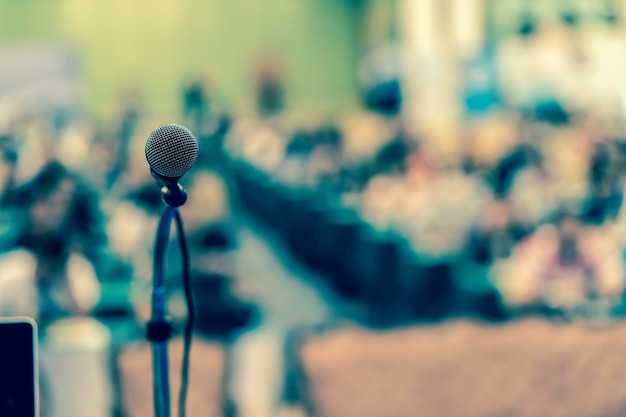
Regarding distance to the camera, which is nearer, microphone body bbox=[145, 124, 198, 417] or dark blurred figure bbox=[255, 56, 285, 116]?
microphone body bbox=[145, 124, 198, 417]

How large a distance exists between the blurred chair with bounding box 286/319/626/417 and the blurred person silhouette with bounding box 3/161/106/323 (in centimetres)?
162

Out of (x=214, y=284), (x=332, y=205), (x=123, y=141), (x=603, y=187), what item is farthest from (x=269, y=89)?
(x=214, y=284)

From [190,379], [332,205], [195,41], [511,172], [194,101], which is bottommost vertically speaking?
[332,205]

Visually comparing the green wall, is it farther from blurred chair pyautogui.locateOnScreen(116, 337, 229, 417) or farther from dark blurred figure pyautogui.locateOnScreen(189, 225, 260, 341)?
blurred chair pyautogui.locateOnScreen(116, 337, 229, 417)

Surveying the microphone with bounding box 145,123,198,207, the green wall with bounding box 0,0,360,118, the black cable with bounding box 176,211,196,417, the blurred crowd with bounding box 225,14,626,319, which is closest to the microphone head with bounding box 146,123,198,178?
the microphone with bounding box 145,123,198,207

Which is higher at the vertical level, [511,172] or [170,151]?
[170,151]

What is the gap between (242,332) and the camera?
5293mm

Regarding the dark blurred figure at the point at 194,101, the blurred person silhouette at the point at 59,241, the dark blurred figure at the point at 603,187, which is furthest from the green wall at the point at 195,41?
the blurred person silhouette at the point at 59,241

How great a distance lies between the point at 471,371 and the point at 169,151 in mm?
1836

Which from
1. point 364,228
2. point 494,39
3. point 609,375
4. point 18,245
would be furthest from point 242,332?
point 494,39

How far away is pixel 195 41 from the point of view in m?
16.6

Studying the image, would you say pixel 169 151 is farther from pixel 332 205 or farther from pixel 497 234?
pixel 332 205

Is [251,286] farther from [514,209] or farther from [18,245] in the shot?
[18,245]

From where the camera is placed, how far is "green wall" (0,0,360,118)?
628 inches
